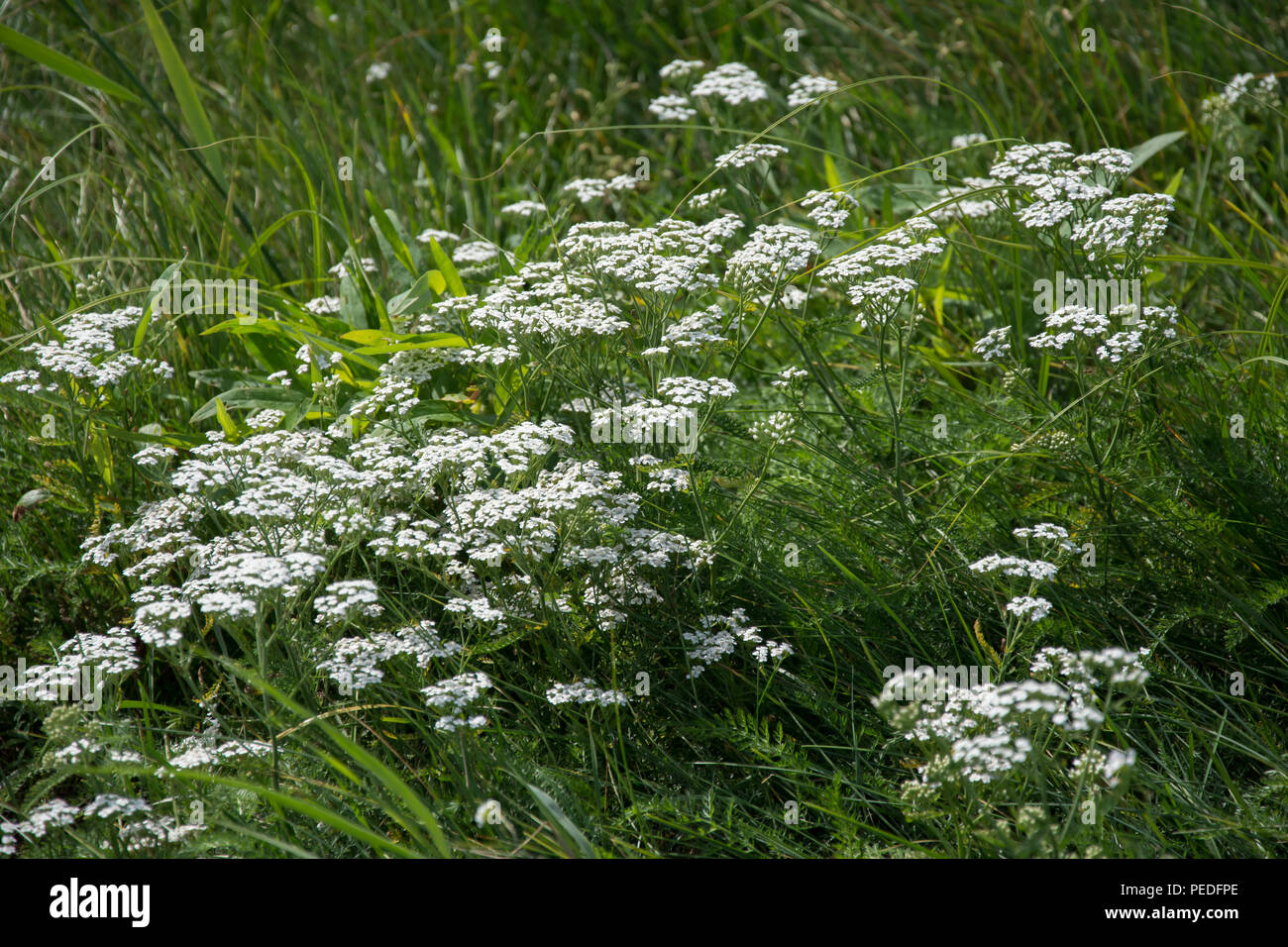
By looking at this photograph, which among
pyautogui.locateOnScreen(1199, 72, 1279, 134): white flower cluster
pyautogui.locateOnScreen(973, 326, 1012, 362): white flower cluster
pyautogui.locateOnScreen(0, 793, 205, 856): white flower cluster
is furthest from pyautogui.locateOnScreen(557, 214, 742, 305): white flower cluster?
pyautogui.locateOnScreen(1199, 72, 1279, 134): white flower cluster

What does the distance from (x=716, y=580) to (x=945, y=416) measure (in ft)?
4.08

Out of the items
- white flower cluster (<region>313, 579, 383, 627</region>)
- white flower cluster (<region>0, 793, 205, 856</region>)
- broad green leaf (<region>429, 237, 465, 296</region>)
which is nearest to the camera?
white flower cluster (<region>0, 793, 205, 856</region>)

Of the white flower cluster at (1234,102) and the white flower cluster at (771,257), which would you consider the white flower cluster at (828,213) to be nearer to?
the white flower cluster at (771,257)

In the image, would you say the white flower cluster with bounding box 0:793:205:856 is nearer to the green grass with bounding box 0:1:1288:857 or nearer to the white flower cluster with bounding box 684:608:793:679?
the green grass with bounding box 0:1:1288:857

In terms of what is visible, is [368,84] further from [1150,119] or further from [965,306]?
[1150,119]

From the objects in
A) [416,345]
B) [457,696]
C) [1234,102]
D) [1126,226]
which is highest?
[1234,102]

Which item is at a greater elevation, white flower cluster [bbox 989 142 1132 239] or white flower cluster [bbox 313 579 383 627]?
white flower cluster [bbox 989 142 1132 239]

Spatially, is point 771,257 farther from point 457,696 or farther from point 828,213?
point 457,696

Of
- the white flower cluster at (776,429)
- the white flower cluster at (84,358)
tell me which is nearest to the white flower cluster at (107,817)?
the white flower cluster at (84,358)

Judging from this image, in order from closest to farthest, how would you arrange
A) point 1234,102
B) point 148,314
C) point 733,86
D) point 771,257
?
1. point 771,257
2. point 148,314
3. point 733,86
4. point 1234,102

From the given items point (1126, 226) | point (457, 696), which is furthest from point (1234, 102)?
point (457, 696)

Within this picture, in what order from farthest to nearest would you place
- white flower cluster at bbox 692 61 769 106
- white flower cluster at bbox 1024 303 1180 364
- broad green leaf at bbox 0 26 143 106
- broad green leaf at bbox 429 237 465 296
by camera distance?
white flower cluster at bbox 692 61 769 106, broad green leaf at bbox 429 237 465 296, broad green leaf at bbox 0 26 143 106, white flower cluster at bbox 1024 303 1180 364

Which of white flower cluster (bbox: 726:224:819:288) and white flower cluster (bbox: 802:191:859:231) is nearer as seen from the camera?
Result: white flower cluster (bbox: 726:224:819:288)

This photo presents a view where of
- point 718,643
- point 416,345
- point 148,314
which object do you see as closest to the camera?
point 718,643
